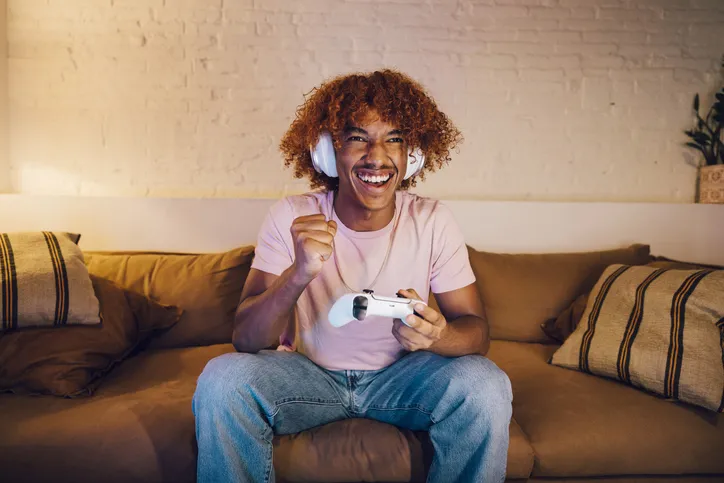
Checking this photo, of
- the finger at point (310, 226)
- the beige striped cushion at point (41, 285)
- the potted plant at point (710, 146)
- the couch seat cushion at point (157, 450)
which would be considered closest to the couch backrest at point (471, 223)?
the potted plant at point (710, 146)

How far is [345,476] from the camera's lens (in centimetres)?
133

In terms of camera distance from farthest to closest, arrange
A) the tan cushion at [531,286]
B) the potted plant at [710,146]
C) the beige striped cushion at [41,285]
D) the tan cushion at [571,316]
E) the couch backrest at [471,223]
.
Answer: the potted plant at [710,146], the couch backrest at [471,223], the tan cushion at [531,286], the tan cushion at [571,316], the beige striped cushion at [41,285]

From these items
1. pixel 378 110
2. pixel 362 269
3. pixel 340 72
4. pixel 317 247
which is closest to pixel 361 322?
pixel 362 269

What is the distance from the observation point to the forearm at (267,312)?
1.25 m

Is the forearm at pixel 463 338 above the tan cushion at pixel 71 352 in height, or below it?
above

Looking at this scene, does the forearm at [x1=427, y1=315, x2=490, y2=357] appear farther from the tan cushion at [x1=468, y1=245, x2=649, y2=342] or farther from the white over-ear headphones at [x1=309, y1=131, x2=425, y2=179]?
the tan cushion at [x1=468, y1=245, x2=649, y2=342]

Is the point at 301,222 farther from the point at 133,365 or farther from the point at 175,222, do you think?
the point at 175,222

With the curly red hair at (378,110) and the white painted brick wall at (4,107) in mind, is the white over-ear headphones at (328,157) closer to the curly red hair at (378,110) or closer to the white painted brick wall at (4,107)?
the curly red hair at (378,110)

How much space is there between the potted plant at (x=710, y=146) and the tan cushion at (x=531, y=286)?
26.6 inches

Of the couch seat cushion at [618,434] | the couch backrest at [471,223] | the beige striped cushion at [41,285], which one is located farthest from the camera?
the couch backrest at [471,223]

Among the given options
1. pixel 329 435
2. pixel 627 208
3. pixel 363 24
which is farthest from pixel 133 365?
pixel 627 208

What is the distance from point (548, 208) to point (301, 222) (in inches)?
64.0

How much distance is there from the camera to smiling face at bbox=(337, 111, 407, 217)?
4.81 feet

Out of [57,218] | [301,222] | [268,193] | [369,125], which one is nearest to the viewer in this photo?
[301,222]
